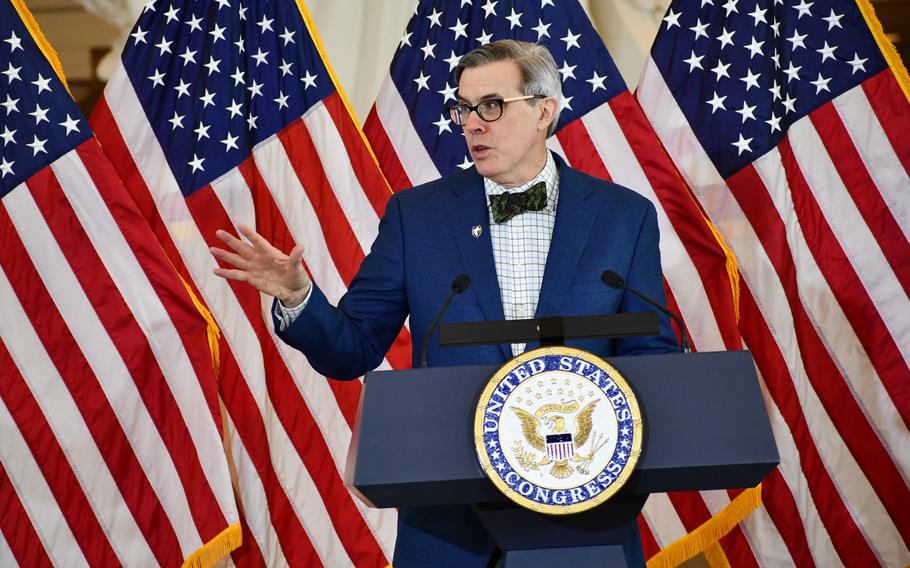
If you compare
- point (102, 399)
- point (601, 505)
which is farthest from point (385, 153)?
point (601, 505)

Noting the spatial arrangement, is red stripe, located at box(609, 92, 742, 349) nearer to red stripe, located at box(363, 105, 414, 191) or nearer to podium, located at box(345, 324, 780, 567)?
red stripe, located at box(363, 105, 414, 191)

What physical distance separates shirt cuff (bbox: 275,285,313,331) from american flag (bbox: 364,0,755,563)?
2171 millimetres

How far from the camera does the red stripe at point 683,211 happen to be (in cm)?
364

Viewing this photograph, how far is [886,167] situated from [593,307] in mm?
2303

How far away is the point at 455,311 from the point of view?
6.07ft

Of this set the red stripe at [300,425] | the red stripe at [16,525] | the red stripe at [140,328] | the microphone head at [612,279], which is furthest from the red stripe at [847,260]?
the red stripe at [16,525]

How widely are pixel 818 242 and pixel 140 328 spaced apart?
255 centimetres

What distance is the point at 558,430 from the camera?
51.1 inches

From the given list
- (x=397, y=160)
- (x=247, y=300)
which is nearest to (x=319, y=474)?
(x=247, y=300)

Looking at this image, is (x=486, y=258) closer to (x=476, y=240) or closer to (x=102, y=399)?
(x=476, y=240)

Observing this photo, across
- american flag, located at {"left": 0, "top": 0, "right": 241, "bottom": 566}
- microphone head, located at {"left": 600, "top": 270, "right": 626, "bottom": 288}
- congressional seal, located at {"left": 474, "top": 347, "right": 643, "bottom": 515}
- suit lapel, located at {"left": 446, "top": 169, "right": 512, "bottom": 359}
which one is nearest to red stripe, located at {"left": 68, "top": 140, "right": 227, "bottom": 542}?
american flag, located at {"left": 0, "top": 0, "right": 241, "bottom": 566}

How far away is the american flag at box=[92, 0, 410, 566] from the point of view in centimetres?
374

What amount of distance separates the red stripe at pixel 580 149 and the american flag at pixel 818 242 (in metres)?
0.32

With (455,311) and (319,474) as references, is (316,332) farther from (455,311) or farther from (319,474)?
(319,474)
